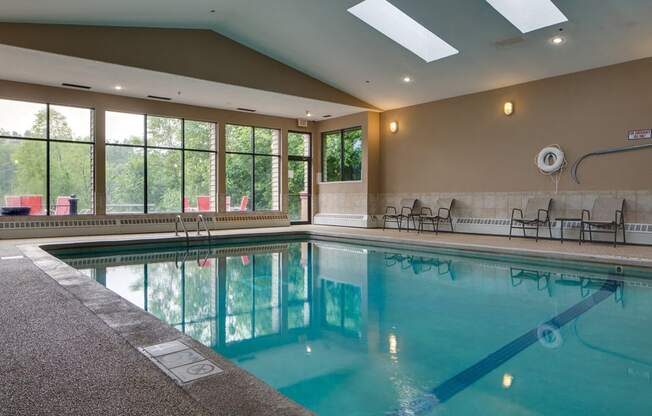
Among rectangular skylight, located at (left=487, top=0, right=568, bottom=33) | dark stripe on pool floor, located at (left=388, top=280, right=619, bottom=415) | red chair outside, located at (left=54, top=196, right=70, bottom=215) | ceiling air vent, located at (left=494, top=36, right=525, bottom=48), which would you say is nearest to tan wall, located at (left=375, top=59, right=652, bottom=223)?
ceiling air vent, located at (left=494, top=36, right=525, bottom=48)

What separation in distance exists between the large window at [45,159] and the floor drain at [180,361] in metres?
7.44

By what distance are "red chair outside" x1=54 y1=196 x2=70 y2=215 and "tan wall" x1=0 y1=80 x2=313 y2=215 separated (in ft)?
1.66

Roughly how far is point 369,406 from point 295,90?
747 cm

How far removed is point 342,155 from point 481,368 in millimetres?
8912

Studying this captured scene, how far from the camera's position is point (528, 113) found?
311 inches

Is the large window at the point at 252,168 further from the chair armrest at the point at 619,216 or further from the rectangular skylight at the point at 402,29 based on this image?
the chair armrest at the point at 619,216

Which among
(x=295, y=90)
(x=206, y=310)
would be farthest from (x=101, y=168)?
(x=206, y=310)

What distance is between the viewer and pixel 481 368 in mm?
2551

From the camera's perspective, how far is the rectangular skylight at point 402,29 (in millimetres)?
6805

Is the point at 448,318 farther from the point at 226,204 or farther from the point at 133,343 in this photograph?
the point at 226,204

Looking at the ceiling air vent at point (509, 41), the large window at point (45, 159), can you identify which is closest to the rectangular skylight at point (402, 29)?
the ceiling air vent at point (509, 41)

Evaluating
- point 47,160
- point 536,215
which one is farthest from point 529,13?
point 47,160

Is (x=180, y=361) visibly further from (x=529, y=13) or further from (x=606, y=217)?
(x=606, y=217)

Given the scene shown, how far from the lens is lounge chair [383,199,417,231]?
31.3ft
